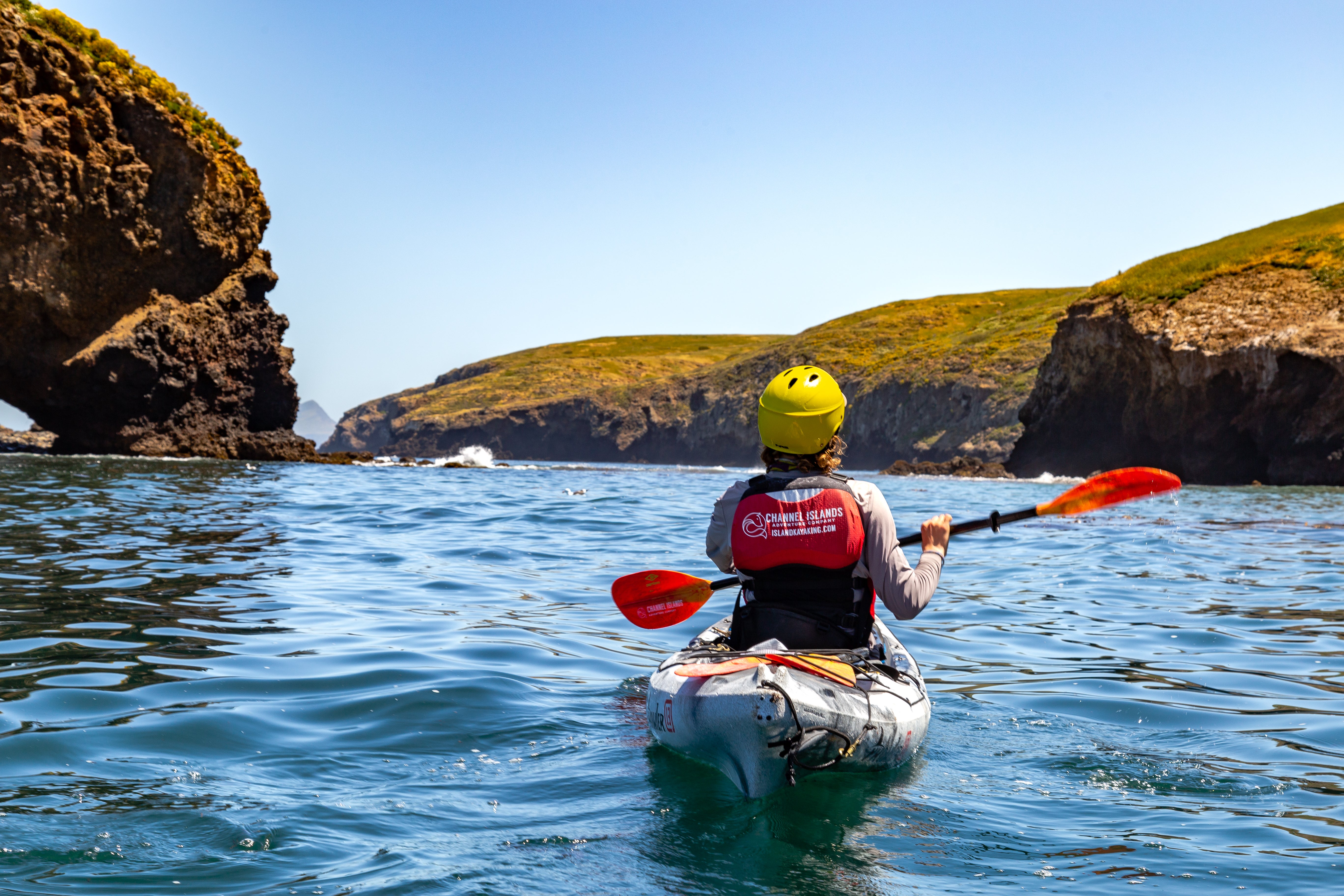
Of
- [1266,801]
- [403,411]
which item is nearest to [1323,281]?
[1266,801]

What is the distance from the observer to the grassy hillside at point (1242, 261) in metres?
44.9

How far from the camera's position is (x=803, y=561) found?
4828mm

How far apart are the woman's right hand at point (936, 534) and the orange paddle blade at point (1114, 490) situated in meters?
1.67

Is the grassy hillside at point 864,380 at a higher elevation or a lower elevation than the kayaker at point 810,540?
higher

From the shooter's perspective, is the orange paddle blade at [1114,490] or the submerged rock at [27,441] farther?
the submerged rock at [27,441]

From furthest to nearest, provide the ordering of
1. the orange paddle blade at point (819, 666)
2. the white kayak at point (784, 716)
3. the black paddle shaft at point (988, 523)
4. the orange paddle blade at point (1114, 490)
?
the orange paddle blade at point (1114, 490) < the black paddle shaft at point (988, 523) < the orange paddle blade at point (819, 666) < the white kayak at point (784, 716)

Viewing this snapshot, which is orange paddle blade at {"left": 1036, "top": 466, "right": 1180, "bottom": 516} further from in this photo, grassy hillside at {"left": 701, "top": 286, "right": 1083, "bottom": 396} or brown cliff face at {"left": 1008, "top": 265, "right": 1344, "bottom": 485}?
grassy hillside at {"left": 701, "top": 286, "right": 1083, "bottom": 396}

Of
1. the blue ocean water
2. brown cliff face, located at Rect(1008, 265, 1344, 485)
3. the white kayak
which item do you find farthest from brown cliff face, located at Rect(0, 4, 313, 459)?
brown cliff face, located at Rect(1008, 265, 1344, 485)

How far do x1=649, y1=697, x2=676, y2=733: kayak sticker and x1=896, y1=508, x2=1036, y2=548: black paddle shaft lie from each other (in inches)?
76.8

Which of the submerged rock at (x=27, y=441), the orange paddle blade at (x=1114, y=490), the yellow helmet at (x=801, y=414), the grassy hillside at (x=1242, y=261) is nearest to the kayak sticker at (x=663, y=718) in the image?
the yellow helmet at (x=801, y=414)

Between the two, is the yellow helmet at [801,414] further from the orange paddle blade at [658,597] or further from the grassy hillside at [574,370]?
the grassy hillside at [574,370]

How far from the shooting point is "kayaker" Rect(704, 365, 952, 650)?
15.6 ft

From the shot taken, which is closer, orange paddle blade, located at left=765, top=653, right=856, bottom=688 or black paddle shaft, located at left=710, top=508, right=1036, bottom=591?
orange paddle blade, located at left=765, top=653, right=856, bottom=688

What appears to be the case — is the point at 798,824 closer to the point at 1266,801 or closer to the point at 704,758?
the point at 704,758
